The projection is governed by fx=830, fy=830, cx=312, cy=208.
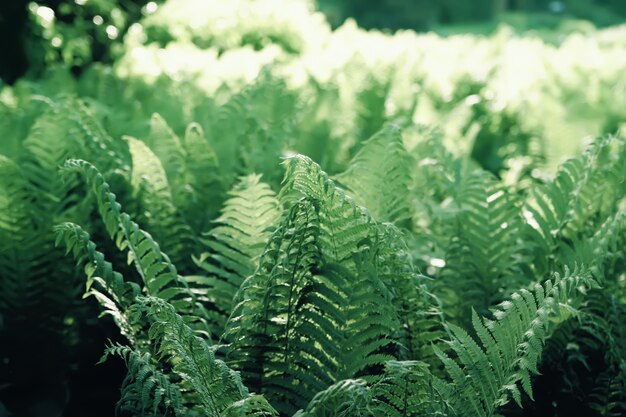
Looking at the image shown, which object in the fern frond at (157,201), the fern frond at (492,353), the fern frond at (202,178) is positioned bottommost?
the fern frond at (492,353)

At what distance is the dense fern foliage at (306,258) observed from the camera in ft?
6.44

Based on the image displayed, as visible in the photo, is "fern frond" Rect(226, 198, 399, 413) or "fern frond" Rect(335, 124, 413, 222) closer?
"fern frond" Rect(226, 198, 399, 413)

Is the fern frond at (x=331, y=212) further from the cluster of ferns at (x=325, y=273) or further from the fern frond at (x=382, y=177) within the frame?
the fern frond at (x=382, y=177)

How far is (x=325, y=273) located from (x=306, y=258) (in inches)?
2.5

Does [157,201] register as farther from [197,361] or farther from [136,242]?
[197,361]

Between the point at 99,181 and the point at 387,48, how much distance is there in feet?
16.1

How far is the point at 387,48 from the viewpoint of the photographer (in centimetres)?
680

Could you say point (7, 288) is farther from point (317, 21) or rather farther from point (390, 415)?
point (317, 21)

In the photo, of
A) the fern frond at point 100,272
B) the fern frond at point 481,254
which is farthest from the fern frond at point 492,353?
the fern frond at point 100,272

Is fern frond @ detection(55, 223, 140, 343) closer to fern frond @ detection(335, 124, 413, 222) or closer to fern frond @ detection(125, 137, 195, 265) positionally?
fern frond @ detection(125, 137, 195, 265)

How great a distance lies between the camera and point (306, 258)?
2.14 metres

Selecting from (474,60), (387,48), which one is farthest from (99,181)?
(387,48)

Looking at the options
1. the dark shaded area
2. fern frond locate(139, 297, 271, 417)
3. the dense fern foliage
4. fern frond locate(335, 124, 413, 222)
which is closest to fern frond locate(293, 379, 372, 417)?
the dense fern foliage

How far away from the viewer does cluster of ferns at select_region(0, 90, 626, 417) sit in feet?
6.38
